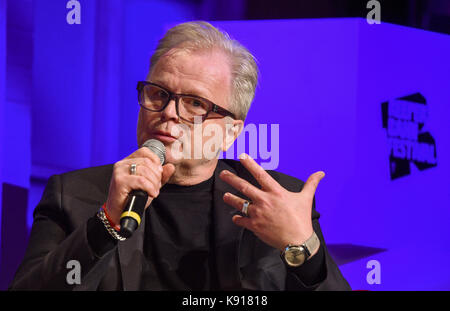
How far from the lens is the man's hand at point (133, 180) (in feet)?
4.02

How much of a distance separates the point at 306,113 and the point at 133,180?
1.06 m

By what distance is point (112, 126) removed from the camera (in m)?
2.31

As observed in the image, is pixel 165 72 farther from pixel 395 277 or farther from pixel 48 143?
pixel 395 277

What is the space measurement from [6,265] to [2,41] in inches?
39.2

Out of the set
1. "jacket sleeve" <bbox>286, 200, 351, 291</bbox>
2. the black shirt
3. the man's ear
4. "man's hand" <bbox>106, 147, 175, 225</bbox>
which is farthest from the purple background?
"man's hand" <bbox>106, 147, 175, 225</bbox>

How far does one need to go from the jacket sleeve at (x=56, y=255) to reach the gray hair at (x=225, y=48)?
2.14 feet

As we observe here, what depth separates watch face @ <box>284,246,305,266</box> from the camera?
1.36 metres

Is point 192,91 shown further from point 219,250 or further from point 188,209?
point 219,250

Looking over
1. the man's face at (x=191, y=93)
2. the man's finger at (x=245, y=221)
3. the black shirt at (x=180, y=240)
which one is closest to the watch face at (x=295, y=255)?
the man's finger at (x=245, y=221)

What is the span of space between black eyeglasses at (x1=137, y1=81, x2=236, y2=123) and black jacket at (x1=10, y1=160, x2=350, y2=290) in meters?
0.30

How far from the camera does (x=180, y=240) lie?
1746 mm

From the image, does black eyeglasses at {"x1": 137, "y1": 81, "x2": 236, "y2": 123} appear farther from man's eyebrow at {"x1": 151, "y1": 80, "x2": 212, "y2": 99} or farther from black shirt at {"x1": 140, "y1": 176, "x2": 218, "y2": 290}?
black shirt at {"x1": 140, "y1": 176, "x2": 218, "y2": 290}
